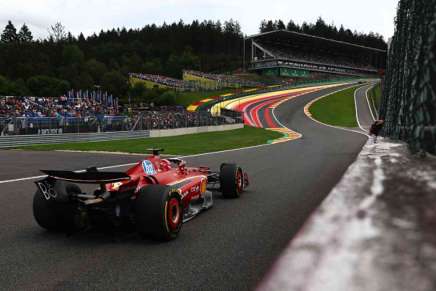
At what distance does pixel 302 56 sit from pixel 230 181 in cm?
12094

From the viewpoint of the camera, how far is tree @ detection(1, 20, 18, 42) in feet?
435

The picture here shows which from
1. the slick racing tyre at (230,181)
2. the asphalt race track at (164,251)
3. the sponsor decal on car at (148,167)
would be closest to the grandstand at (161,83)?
the slick racing tyre at (230,181)

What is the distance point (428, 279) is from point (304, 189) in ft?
23.8

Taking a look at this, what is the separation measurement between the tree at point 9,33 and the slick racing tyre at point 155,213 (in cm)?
14558

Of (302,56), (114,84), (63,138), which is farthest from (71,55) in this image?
(63,138)

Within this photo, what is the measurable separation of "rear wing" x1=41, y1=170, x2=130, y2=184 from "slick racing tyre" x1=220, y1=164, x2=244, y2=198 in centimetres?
297

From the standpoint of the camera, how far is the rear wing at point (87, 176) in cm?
444

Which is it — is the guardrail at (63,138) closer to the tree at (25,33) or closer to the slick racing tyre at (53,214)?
the slick racing tyre at (53,214)

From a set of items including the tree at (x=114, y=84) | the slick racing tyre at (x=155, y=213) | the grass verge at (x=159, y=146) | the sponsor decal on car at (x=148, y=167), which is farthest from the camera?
the tree at (x=114, y=84)

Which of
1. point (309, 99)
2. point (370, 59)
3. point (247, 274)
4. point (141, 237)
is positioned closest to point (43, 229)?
point (141, 237)

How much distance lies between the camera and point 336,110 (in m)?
56.1

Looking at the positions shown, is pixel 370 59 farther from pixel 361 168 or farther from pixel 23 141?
pixel 361 168

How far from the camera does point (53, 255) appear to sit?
164 inches

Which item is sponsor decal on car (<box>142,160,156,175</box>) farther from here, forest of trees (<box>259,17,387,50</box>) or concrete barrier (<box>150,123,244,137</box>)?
forest of trees (<box>259,17,387,50</box>)
